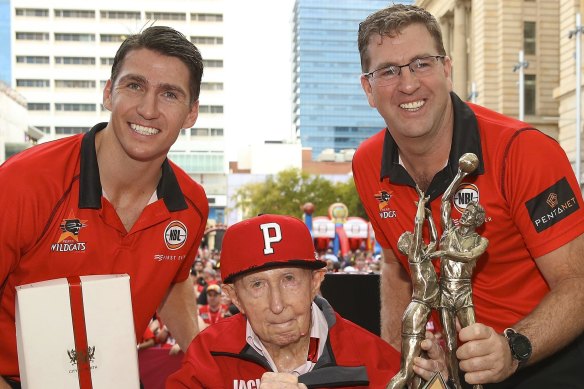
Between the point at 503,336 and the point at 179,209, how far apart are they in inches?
77.0

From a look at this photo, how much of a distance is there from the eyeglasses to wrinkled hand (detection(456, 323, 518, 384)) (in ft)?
4.52

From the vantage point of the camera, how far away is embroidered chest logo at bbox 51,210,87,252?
3.45 metres

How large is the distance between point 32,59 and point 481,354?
113m

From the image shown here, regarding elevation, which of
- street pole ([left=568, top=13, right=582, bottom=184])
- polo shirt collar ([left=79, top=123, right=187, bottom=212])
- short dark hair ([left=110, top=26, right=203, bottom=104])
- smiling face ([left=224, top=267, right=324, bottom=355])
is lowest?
smiling face ([left=224, top=267, right=324, bottom=355])

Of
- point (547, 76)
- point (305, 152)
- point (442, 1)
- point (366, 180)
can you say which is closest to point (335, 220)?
point (547, 76)

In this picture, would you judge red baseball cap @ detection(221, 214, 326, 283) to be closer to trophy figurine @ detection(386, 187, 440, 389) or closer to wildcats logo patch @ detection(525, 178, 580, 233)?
trophy figurine @ detection(386, 187, 440, 389)

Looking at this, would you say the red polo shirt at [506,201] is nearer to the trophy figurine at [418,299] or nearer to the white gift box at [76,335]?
the trophy figurine at [418,299]

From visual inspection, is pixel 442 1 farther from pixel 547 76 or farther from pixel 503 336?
pixel 503 336

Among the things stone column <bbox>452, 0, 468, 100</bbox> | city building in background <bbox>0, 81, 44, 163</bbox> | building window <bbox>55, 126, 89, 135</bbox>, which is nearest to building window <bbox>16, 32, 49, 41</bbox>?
building window <bbox>55, 126, 89, 135</bbox>

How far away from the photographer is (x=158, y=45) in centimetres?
374

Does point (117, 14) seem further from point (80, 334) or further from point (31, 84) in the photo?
point (80, 334)

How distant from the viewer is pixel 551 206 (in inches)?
128

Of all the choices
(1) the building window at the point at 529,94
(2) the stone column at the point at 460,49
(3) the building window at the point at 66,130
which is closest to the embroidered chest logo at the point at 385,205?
(1) the building window at the point at 529,94

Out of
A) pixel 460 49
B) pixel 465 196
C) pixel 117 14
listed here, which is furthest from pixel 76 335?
pixel 117 14
